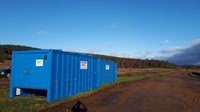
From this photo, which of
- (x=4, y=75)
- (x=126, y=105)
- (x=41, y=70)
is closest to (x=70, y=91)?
(x=41, y=70)

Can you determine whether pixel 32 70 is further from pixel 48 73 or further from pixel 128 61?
pixel 128 61

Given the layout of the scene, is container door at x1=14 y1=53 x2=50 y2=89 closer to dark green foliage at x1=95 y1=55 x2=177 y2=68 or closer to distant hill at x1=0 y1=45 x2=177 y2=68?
distant hill at x1=0 y1=45 x2=177 y2=68

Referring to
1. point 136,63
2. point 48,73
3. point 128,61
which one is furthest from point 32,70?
point 136,63

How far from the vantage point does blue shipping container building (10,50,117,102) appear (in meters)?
12.1

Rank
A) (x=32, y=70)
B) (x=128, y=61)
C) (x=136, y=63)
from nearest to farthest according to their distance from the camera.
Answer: (x=32, y=70)
(x=128, y=61)
(x=136, y=63)

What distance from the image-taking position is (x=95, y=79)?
749 inches

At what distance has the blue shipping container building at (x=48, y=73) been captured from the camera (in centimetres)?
1211

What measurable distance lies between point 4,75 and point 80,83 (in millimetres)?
17249

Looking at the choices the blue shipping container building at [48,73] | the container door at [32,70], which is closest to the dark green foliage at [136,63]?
the blue shipping container building at [48,73]

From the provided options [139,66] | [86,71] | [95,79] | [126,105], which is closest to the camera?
[126,105]

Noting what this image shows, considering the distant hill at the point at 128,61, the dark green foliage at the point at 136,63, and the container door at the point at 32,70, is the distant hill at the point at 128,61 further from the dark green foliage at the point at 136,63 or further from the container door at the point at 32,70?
the container door at the point at 32,70

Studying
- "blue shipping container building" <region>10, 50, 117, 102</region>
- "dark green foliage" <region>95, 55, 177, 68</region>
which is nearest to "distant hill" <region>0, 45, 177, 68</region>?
"dark green foliage" <region>95, 55, 177, 68</region>

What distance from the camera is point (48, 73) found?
12.0m

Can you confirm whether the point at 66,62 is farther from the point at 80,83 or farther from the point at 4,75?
the point at 4,75
